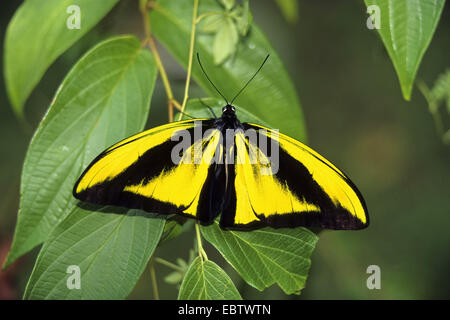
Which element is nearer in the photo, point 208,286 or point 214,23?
point 208,286

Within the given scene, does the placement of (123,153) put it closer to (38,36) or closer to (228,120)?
(228,120)

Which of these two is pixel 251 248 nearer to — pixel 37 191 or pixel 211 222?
pixel 211 222

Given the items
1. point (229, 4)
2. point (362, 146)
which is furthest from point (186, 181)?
point (362, 146)
